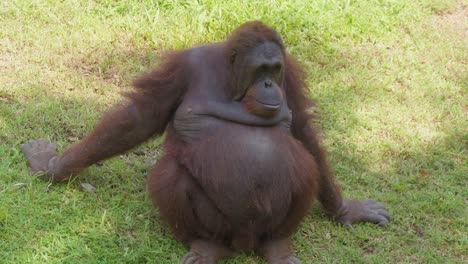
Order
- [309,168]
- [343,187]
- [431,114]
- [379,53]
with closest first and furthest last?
[309,168], [343,187], [431,114], [379,53]

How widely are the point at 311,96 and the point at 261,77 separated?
5.28 ft

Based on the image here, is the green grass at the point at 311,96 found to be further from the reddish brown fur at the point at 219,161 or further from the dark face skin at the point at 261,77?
the dark face skin at the point at 261,77

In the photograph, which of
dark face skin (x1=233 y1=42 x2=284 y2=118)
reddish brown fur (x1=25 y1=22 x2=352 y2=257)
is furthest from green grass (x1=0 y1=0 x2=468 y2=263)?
dark face skin (x1=233 y1=42 x2=284 y2=118)

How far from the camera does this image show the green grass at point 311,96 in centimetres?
334

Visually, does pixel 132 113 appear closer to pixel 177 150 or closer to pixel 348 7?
pixel 177 150

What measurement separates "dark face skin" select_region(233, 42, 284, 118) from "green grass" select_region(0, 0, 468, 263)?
831mm

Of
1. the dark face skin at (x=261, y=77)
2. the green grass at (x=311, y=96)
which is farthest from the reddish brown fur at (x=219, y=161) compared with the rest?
the green grass at (x=311, y=96)

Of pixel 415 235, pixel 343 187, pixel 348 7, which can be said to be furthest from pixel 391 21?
pixel 415 235

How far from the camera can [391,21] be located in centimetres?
561

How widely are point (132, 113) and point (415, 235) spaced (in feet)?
5.44

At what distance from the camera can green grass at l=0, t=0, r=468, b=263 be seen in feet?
11.0

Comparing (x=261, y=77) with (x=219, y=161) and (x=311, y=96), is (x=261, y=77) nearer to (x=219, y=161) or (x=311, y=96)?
(x=219, y=161)

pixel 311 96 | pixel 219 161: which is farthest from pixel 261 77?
pixel 311 96

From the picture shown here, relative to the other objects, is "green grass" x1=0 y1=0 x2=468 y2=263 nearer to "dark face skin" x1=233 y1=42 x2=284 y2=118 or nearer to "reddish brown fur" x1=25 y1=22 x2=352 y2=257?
"reddish brown fur" x1=25 y1=22 x2=352 y2=257
